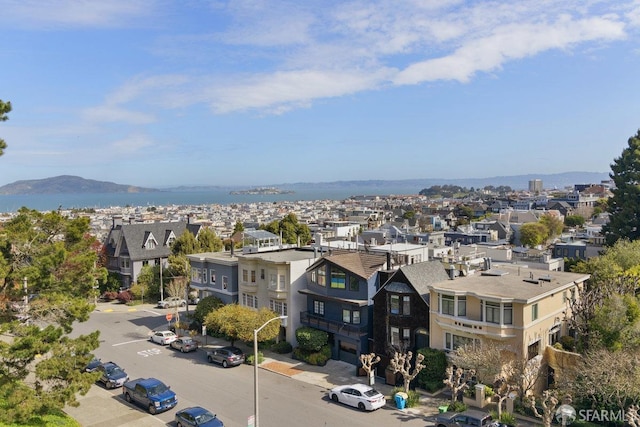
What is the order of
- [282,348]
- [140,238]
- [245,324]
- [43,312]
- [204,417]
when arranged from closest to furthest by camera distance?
[43,312] → [204,417] → [245,324] → [282,348] → [140,238]

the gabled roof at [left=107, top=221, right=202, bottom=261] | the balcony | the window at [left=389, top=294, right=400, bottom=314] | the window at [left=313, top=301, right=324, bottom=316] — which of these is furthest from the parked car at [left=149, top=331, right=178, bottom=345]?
the gabled roof at [left=107, top=221, right=202, bottom=261]

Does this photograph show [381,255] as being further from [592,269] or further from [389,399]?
[592,269]

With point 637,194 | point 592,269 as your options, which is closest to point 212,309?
point 592,269

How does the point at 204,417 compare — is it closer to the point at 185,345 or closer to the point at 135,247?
the point at 185,345

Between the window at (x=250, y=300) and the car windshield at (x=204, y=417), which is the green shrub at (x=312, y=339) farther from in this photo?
the car windshield at (x=204, y=417)

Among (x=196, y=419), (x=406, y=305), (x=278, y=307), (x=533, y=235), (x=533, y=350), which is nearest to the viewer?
(x=196, y=419)

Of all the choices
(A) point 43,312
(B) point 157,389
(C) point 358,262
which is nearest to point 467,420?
(C) point 358,262

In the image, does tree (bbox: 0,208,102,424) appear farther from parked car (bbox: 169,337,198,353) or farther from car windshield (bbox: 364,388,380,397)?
parked car (bbox: 169,337,198,353)
